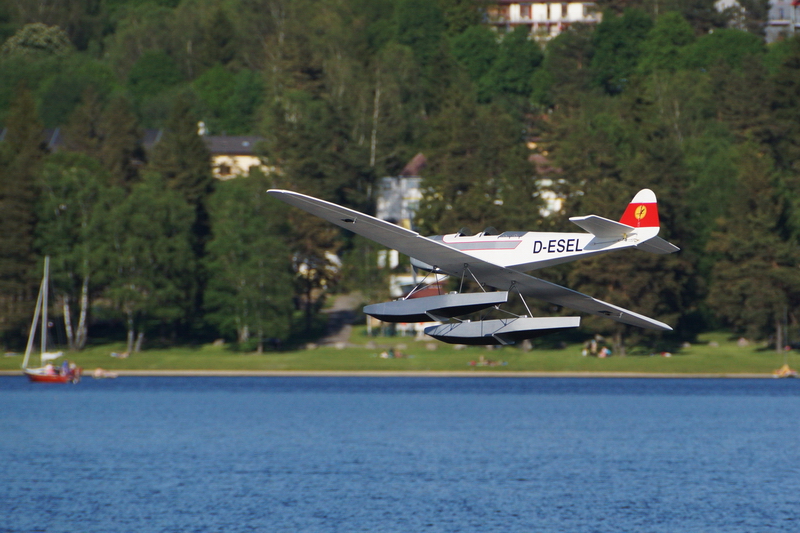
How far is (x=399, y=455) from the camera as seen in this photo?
2491 inches

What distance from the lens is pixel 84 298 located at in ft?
297

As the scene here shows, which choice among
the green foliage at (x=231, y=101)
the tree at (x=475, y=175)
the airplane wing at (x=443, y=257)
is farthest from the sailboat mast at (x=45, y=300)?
the airplane wing at (x=443, y=257)

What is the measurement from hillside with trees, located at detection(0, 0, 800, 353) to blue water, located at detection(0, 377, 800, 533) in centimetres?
547

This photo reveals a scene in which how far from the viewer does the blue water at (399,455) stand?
1868 inches

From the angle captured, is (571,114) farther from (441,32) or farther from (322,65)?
(441,32)

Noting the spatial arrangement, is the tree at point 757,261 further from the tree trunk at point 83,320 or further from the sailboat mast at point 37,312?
the sailboat mast at point 37,312

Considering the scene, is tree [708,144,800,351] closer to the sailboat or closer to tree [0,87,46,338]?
the sailboat

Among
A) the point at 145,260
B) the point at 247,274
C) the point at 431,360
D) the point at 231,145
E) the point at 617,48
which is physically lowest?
the point at 431,360

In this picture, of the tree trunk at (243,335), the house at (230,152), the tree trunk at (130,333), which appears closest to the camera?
the tree trunk at (130,333)

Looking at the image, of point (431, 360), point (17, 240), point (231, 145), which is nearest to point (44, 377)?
point (17, 240)

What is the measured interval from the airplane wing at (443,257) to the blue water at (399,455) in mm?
22513

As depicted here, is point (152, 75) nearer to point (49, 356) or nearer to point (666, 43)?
point (666, 43)

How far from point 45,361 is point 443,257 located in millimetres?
69936

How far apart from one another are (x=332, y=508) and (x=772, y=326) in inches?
1904
